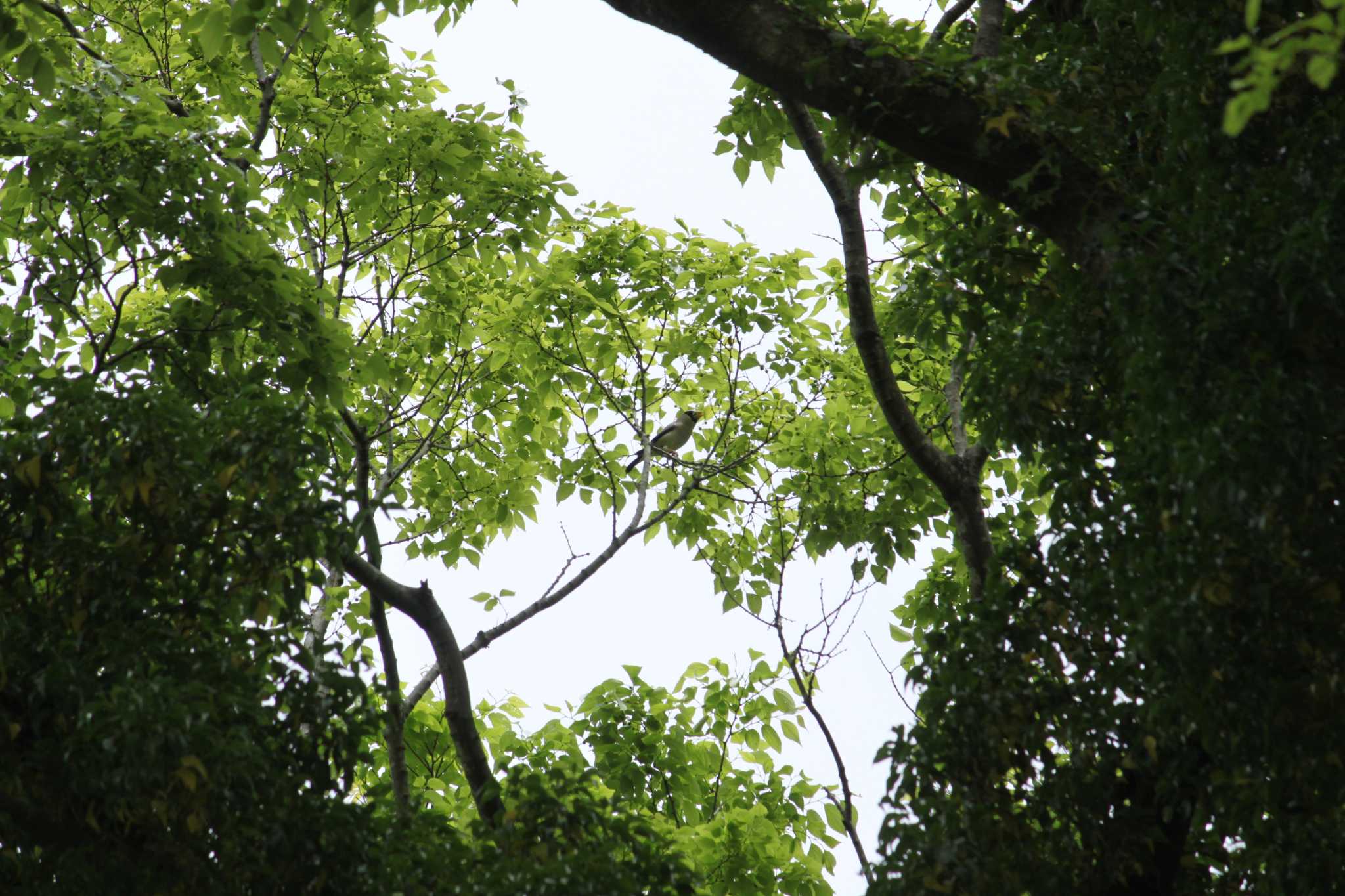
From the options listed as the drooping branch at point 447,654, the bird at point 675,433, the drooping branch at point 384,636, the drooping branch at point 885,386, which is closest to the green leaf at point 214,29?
the drooping branch at point 384,636

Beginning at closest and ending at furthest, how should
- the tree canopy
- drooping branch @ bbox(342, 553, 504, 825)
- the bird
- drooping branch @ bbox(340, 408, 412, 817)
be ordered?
1. the tree canopy
2. drooping branch @ bbox(340, 408, 412, 817)
3. drooping branch @ bbox(342, 553, 504, 825)
4. the bird

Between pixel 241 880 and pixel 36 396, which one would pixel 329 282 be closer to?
pixel 36 396

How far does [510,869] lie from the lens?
160 inches

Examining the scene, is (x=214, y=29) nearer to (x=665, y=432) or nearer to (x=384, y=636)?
(x=384, y=636)

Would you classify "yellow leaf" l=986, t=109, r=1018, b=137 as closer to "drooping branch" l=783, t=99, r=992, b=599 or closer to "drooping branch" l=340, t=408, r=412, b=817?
"drooping branch" l=783, t=99, r=992, b=599

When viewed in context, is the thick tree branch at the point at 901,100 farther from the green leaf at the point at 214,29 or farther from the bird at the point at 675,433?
the bird at the point at 675,433

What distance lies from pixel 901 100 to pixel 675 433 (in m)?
5.97

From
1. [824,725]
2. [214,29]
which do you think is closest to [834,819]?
[824,725]

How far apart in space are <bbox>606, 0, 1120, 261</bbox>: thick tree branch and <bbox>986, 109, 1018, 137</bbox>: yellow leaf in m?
0.05

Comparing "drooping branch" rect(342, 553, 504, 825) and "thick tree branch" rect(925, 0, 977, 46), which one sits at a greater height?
"thick tree branch" rect(925, 0, 977, 46)

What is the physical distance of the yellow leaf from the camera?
468 cm

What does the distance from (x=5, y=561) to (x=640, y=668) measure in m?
5.07

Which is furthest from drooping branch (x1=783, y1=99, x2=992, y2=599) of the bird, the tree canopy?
the bird

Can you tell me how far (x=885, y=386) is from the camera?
6.50 m
